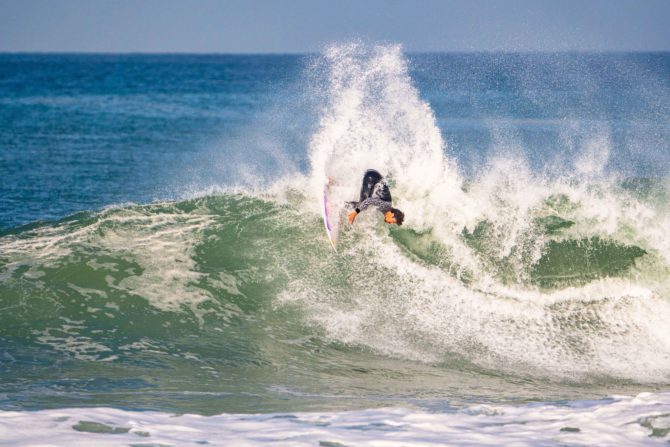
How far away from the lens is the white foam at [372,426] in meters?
5.99

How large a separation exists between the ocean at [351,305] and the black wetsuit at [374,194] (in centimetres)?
74

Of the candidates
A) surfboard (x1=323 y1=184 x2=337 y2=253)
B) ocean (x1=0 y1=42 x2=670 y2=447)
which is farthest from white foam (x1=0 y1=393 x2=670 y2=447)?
surfboard (x1=323 y1=184 x2=337 y2=253)

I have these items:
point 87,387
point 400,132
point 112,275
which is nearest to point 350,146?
point 400,132

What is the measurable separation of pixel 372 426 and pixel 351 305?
146 inches

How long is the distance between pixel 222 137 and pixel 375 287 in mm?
19006

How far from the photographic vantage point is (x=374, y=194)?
10.9 metres

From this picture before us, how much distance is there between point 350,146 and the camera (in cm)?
1295

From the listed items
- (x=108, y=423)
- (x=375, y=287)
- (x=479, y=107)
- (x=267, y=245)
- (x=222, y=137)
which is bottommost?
(x=108, y=423)

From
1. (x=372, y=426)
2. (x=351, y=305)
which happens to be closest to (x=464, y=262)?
(x=351, y=305)

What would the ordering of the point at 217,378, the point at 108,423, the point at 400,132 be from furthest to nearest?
the point at 400,132 → the point at 217,378 → the point at 108,423

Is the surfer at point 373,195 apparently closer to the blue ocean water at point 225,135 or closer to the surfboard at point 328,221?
the surfboard at point 328,221

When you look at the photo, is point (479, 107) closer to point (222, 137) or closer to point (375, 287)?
point (222, 137)

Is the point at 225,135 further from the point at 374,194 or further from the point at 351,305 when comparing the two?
the point at 351,305

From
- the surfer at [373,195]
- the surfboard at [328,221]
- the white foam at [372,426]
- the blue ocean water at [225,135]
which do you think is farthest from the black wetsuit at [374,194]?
the blue ocean water at [225,135]
